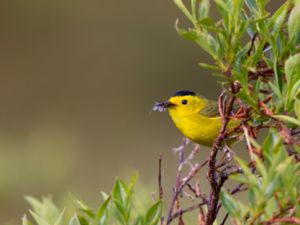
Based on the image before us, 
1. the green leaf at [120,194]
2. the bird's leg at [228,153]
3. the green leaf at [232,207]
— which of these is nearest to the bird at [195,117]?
the bird's leg at [228,153]

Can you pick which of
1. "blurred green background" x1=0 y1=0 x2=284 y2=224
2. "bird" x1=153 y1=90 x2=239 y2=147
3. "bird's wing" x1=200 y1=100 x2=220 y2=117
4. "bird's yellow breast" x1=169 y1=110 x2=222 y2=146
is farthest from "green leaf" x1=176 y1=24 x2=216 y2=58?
"blurred green background" x1=0 y1=0 x2=284 y2=224

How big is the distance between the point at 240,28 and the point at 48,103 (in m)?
12.5

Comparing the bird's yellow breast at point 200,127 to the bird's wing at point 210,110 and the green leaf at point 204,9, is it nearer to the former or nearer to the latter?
the bird's wing at point 210,110

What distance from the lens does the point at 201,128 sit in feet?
11.6

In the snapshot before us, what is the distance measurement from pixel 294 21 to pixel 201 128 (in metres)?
1.98

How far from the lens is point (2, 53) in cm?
1538

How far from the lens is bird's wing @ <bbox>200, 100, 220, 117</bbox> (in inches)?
145

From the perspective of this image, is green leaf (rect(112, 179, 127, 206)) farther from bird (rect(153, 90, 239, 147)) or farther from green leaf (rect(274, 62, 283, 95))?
bird (rect(153, 90, 239, 147))

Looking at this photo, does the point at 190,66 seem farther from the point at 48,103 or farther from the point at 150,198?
the point at 150,198

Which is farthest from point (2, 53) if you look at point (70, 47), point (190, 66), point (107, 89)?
point (190, 66)

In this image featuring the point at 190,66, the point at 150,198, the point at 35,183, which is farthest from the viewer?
the point at 190,66

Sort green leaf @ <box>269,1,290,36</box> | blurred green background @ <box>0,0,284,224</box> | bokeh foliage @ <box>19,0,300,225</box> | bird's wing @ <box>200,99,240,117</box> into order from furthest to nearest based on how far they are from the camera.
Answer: blurred green background @ <box>0,0,284,224</box>
bird's wing @ <box>200,99,240,117</box>
green leaf @ <box>269,1,290,36</box>
bokeh foliage @ <box>19,0,300,225</box>

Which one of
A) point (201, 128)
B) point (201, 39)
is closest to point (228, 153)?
point (201, 39)

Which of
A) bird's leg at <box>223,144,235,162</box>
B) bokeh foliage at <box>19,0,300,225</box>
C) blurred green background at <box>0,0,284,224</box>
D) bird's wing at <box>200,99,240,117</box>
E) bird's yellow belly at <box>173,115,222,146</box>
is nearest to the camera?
bokeh foliage at <box>19,0,300,225</box>
